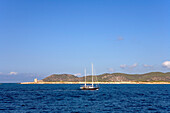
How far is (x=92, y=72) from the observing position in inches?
5576

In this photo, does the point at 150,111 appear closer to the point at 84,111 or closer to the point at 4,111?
the point at 84,111

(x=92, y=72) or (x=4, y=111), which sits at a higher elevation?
(x=92, y=72)

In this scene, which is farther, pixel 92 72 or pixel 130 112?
pixel 92 72

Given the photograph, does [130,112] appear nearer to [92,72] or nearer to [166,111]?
[166,111]

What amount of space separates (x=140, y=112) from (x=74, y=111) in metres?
13.7

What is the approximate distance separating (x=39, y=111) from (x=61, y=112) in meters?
4.76

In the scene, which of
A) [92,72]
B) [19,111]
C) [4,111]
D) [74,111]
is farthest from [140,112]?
[92,72]

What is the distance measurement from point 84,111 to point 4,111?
16.7 metres

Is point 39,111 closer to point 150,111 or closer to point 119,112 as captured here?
point 119,112

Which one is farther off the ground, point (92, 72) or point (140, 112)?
point (92, 72)

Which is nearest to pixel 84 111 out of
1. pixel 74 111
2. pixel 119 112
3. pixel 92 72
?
pixel 74 111

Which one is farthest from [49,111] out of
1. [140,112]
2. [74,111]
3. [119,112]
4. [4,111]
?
[140,112]

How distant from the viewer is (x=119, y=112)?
4966cm

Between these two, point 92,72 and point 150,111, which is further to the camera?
point 92,72
